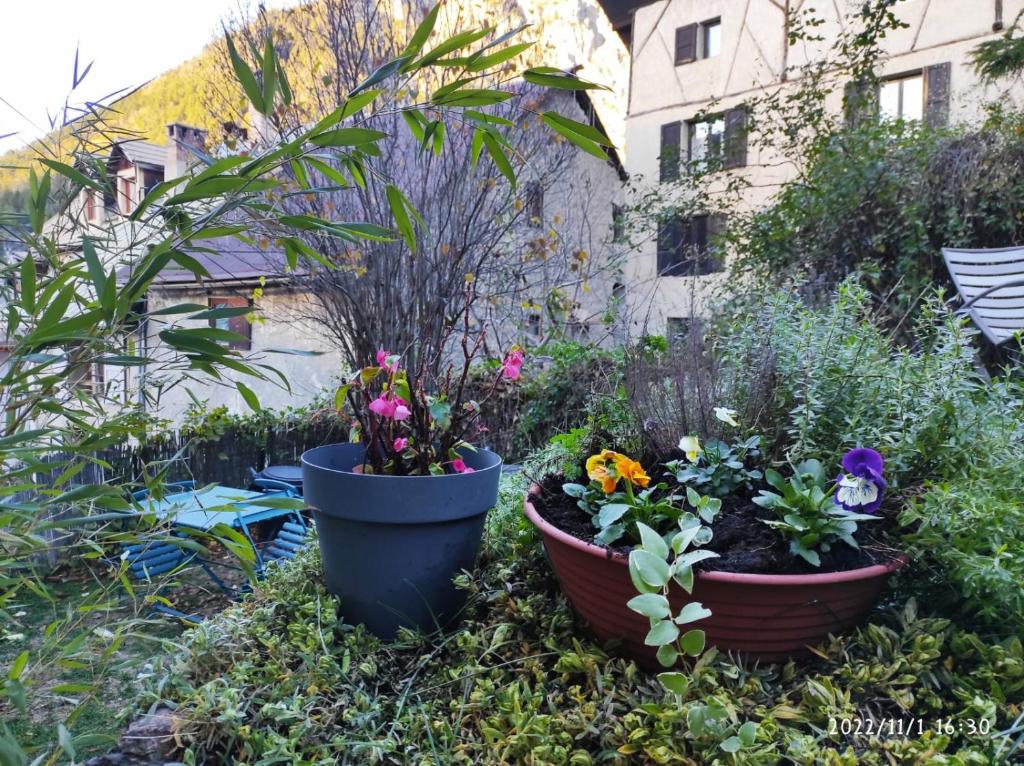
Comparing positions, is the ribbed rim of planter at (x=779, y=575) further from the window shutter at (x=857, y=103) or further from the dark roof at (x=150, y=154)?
the dark roof at (x=150, y=154)

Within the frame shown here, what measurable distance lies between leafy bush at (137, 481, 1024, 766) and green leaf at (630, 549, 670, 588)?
0.19m

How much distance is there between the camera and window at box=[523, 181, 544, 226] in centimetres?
471

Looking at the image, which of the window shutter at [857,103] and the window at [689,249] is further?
the window at [689,249]

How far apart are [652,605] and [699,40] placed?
39.9ft

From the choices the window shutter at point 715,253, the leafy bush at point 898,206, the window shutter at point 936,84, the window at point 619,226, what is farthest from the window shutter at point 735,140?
the window shutter at point 936,84

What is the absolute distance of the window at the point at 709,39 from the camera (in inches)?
430

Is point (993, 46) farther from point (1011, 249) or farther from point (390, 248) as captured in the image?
point (390, 248)

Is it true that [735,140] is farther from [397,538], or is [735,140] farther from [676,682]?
[676,682]

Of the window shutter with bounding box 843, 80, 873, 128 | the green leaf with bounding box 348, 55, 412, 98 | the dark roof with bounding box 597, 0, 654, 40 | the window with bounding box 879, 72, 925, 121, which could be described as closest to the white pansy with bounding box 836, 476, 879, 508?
the green leaf with bounding box 348, 55, 412, 98

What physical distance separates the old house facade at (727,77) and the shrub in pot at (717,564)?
4.39m

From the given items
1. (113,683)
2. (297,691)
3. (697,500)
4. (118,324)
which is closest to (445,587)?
A: (297,691)

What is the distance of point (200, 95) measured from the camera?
532 centimetres

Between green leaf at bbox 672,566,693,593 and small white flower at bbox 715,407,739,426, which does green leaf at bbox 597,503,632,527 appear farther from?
small white flower at bbox 715,407,739,426

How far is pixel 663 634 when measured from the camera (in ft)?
3.26
